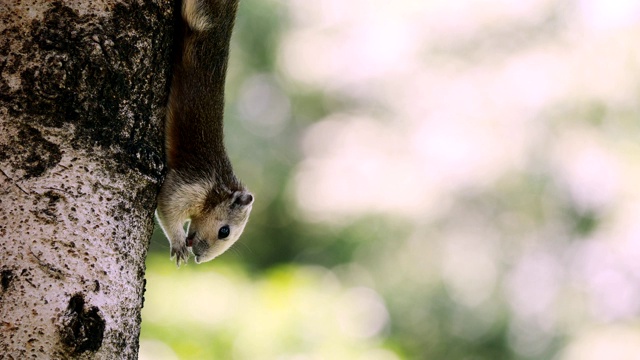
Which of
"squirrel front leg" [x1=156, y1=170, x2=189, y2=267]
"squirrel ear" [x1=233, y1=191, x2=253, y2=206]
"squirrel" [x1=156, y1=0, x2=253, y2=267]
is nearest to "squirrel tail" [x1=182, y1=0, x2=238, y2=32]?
"squirrel" [x1=156, y1=0, x2=253, y2=267]

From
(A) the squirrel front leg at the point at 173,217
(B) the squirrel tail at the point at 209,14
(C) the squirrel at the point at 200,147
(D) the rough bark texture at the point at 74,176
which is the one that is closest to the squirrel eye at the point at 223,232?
(C) the squirrel at the point at 200,147

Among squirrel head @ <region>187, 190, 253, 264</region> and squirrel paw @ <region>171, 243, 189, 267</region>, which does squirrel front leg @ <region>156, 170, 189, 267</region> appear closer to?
squirrel paw @ <region>171, 243, 189, 267</region>

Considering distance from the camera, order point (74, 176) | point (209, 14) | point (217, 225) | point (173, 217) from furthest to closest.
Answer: point (217, 225)
point (173, 217)
point (209, 14)
point (74, 176)

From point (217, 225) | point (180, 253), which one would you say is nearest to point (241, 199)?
point (217, 225)

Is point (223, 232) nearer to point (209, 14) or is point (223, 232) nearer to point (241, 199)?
point (241, 199)

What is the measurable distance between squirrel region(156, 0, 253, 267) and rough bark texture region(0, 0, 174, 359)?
23.7 inches

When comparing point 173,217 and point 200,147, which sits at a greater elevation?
point 200,147

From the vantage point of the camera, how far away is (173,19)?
6.07ft

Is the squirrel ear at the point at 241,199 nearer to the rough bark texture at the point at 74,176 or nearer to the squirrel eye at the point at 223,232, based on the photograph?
the squirrel eye at the point at 223,232

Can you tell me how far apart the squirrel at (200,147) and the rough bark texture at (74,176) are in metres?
0.60

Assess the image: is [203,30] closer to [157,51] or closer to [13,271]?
[157,51]

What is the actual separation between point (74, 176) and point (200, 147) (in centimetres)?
120

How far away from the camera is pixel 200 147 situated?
2.71 meters

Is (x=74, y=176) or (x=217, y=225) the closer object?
(x=74, y=176)
